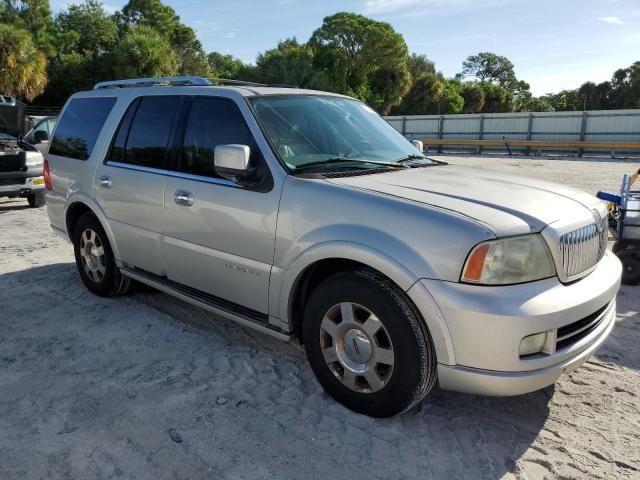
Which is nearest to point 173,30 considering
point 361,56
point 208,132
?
point 361,56

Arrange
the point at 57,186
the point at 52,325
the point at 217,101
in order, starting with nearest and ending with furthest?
A: the point at 217,101
the point at 52,325
the point at 57,186

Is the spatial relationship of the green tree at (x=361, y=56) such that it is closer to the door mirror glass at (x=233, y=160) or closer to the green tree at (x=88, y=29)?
the green tree at (x=88, y=29)

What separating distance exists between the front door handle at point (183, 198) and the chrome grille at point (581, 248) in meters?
2.34

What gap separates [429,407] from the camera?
3.13m

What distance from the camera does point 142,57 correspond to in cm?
3550

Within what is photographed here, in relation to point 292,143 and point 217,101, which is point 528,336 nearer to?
point 292,143

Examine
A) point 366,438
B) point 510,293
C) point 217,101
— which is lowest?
point 366,438

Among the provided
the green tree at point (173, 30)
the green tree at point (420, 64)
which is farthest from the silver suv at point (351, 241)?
the green tree at point (420, 64)

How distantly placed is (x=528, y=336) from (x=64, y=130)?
4.59 m

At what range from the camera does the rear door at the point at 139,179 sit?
3.97 metres

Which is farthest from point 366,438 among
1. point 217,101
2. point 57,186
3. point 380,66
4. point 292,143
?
point 380,66

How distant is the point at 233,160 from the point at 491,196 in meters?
1.48

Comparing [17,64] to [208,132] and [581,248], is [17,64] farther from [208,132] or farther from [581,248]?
[581,248]

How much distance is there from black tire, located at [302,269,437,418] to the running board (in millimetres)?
372
